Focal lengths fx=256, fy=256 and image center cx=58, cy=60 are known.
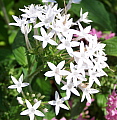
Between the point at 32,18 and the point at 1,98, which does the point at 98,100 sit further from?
the point at 32,18

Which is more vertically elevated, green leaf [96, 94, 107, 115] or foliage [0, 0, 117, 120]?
foliage [0, 0, 117, 120]

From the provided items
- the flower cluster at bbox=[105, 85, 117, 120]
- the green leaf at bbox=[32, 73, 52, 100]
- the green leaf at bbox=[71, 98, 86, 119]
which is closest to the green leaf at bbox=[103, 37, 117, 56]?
the flower cluster at bbox=[105, 85, 117, 120]

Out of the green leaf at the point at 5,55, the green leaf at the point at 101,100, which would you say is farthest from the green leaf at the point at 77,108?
the green leaf at the point at 5,55

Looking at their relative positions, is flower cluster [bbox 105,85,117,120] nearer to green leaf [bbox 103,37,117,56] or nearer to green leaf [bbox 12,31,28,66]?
green leaf [bbox 103,37,117,56]

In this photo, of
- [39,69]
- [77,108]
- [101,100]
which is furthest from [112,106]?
[39,69]

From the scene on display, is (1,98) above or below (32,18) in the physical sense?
below

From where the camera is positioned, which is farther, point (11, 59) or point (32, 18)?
point (11, 59)

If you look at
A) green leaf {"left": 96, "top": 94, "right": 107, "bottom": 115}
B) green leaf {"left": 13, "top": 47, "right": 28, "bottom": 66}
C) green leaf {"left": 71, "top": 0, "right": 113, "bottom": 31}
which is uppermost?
green leaf {"left": 71, "top": 0, "right": 113, "bottom": 31}

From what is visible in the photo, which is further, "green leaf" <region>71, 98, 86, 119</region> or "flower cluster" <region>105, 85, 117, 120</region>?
"green leaf" <region>71, 98, 86, 119</region>

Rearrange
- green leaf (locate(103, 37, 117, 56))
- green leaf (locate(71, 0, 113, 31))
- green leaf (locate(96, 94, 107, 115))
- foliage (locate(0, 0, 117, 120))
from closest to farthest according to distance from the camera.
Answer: foliage (locate(0, 0, 117, 120)), green leaf (locate(103, 37, 117, 56)), green leaf (locate(96, 94, 107, 115)), green leaf (locate(71, 0, 113, 31))

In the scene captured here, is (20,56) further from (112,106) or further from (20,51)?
(112,106)

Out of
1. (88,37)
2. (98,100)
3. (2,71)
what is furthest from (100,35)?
(2,71)
